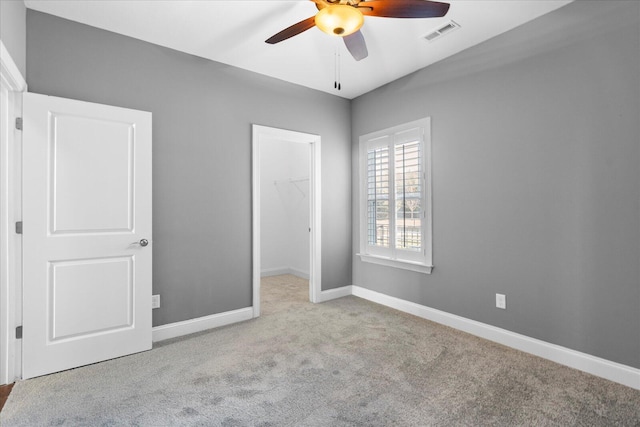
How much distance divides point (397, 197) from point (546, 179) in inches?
59.7

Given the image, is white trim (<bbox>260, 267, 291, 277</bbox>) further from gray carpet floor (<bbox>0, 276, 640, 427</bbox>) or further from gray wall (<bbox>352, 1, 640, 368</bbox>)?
gray wall (<bbox>352, 1, 640, 368</bbox>)

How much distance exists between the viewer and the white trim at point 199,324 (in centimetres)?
302

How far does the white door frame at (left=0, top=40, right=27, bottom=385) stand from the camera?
2.25 m

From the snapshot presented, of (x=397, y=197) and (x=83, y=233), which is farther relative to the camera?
(x=397, y=197)

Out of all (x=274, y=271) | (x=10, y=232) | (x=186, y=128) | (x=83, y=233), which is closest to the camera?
(x=10, y=232)

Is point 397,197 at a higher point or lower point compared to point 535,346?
higher

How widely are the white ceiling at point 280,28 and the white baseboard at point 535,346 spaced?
2638mm

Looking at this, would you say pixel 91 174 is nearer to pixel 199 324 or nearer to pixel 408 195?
pixel 199 324

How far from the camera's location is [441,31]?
2.86 meters

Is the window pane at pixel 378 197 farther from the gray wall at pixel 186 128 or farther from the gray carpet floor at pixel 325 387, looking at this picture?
the gray carpet floor at pixel 325 387

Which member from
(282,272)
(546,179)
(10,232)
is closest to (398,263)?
(546,179)

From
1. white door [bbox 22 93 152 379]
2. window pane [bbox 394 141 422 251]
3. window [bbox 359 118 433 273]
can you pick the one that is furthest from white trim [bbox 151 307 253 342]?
window pane [bbox 394 141 422 251]

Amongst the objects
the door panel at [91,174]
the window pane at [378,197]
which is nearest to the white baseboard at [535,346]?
the window pane at [378,197]

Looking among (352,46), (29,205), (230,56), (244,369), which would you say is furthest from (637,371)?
(29,205)
